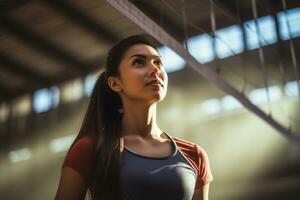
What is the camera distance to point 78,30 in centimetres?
798

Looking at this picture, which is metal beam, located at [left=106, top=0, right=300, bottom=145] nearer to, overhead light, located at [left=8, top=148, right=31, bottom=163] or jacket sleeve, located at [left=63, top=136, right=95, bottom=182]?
jacket sleeve, located at [left=63, top=136, right=95, bottom=182]

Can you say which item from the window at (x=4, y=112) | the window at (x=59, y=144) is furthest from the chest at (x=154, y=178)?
the window at (x=4, y=112)

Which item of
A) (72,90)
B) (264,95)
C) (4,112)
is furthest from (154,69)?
(4,112)

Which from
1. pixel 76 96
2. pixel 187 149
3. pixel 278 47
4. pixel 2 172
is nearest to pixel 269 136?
pixel 278 47

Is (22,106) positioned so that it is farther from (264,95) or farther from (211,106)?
(264,95)

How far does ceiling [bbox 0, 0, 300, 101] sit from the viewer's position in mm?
7293

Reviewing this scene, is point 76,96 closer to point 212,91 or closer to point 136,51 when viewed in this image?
point 212,91

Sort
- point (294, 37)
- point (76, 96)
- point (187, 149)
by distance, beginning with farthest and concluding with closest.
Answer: point (76, 96), point (294, 37), point (187, 149)

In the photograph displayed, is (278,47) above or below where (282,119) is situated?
above

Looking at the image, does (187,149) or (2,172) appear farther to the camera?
(2,172)

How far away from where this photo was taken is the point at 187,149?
1105 millimetres

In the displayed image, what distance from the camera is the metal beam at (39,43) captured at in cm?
774

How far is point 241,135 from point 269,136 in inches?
21.3

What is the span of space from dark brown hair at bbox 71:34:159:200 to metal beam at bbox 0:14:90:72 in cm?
685
